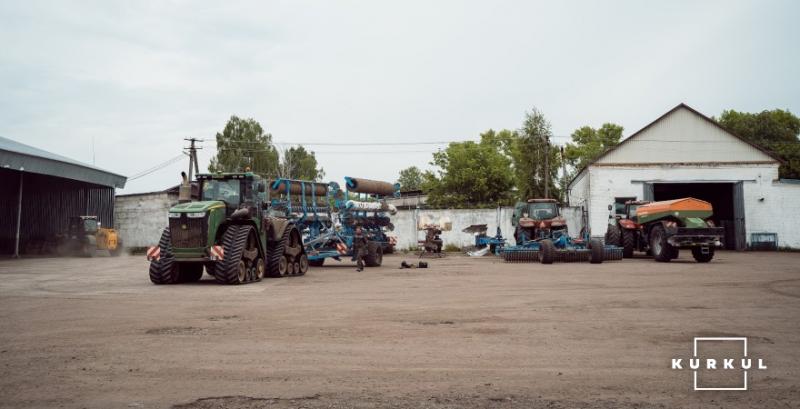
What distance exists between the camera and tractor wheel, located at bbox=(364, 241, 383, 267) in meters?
21.0

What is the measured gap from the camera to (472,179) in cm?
5397

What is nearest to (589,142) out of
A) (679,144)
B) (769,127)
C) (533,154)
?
(769,127)

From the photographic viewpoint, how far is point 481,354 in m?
6.28

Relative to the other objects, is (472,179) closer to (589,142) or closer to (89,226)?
(589,142)

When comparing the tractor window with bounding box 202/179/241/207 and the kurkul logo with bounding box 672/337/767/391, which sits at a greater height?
the tractor window with bounding box 202/179/241/207

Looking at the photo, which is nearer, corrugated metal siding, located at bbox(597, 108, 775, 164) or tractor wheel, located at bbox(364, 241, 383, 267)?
tractor wheel, located at bbox(364, 241, 383, 267)

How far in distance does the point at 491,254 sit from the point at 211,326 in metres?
22.6

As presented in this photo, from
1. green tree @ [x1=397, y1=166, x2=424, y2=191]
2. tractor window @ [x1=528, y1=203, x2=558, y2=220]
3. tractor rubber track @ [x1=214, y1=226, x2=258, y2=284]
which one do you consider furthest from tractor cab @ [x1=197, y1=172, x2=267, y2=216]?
green tree @ [x1=397, y1=166, x2=424, y2=191]

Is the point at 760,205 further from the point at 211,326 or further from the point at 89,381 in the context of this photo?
the point at 89,381

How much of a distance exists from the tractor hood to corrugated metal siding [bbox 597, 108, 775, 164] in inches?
957

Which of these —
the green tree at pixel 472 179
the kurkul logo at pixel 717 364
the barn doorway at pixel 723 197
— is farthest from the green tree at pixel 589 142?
the kurkul logo at pixel 717 364

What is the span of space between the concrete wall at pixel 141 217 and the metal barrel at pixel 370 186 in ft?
61.0

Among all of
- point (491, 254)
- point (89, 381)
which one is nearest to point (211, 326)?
point (89, 381)

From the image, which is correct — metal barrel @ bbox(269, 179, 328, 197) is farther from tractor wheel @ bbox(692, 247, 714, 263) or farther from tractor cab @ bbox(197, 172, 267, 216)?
tractor wheel @ bbox(692, 247, 714, 263)
